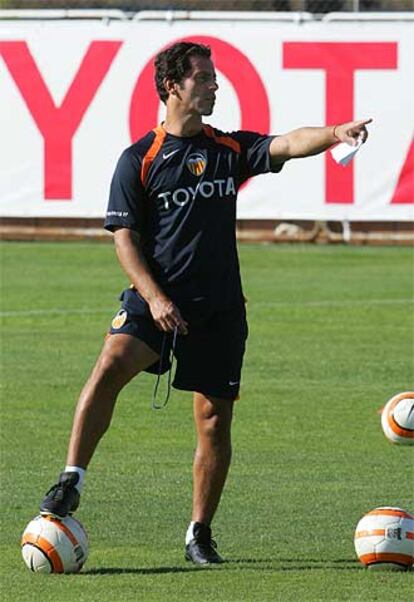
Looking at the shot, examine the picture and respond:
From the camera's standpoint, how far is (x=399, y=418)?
36.1 ft

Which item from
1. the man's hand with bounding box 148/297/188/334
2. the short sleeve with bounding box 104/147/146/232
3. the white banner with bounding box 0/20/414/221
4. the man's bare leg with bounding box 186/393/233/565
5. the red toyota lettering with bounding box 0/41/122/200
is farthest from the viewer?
the red toyota lettering with bounding box 0/41/122/200

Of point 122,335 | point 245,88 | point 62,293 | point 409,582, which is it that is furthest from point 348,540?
point 245,88

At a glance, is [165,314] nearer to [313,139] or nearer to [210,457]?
[210,457]

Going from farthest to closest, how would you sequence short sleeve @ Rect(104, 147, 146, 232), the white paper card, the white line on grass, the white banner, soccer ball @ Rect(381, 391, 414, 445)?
the white banner → the white line on grass → soccer ball @ Rect(381, 391, 414, 445) → short sleeve @ Rect(104, 147, 146, 232) → the white paper card

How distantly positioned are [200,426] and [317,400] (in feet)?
16.0

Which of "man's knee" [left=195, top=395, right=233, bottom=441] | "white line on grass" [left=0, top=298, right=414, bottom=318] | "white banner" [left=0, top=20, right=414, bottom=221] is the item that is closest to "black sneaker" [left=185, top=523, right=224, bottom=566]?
"man's knee" [left=195, top=395, right=233, bottom=441]

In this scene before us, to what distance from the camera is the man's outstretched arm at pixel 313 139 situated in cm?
804

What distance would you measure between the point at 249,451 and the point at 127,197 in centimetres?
358

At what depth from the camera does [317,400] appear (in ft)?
43.5

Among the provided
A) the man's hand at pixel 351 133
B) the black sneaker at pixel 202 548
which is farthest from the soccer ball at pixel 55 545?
the man's hand at pixel 351 133

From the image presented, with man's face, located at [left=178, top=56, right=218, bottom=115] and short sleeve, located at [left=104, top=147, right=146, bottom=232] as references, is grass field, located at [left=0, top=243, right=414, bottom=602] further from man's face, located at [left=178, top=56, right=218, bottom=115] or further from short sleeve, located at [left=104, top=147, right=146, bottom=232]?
man's face, located at [left=178, top=56, right=218, bottom=115]

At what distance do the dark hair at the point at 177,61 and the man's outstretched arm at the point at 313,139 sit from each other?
524 mm

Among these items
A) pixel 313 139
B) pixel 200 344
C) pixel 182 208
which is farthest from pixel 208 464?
pixel 313 139

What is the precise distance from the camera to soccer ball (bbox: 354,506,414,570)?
8.09 m
